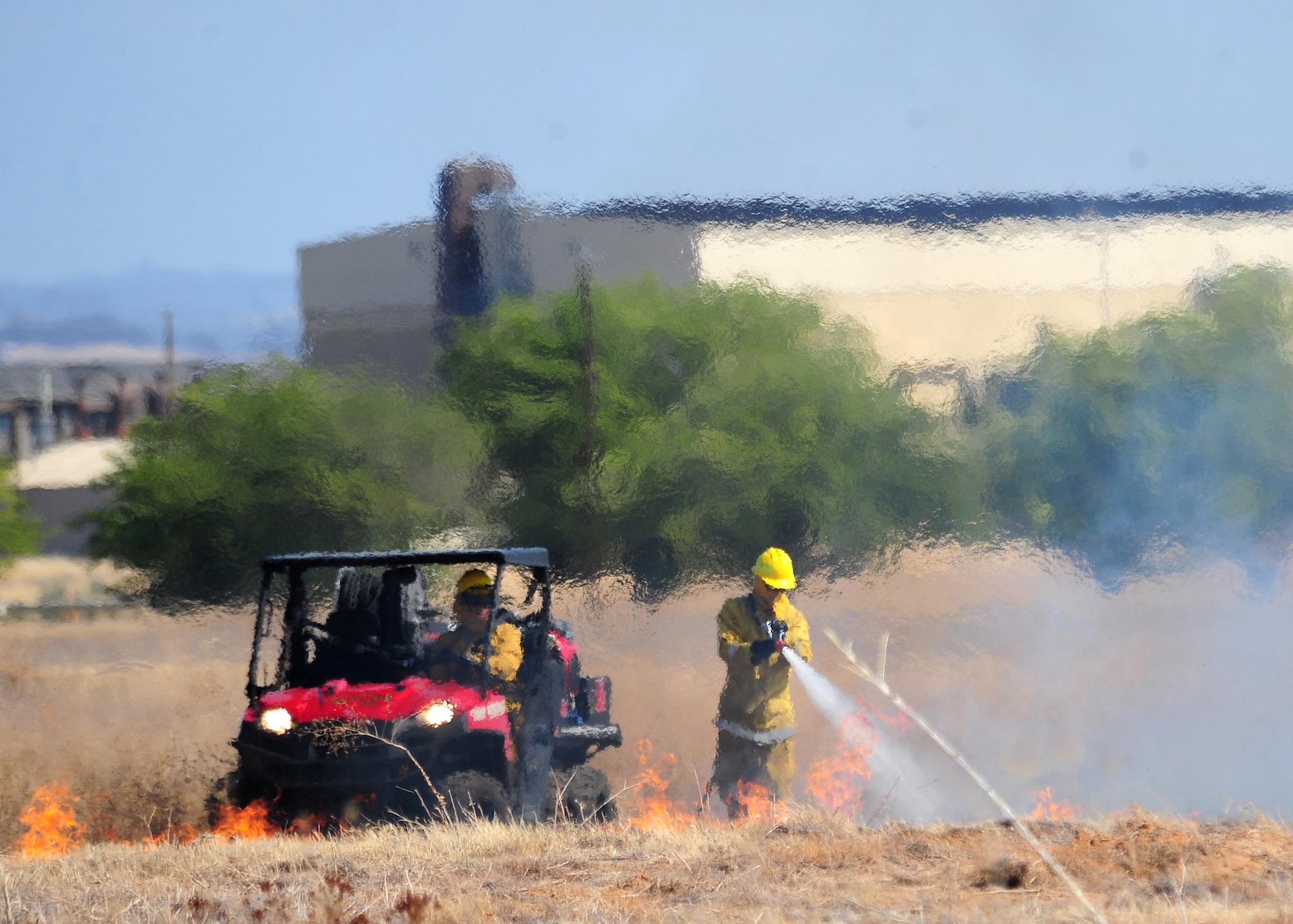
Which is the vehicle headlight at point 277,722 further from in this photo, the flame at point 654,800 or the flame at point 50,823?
the flame at point 50,823

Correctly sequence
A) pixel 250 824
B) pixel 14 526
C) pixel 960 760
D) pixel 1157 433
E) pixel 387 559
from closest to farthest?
1. pixel 960 760
2. pixel 250 824
3. pixel 387 559
4. pixel 1157 433
5. pixel 14 526

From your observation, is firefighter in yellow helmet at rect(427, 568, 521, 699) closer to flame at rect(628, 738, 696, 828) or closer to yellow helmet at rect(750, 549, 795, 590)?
flame at rect(628, 738, 696, 828)

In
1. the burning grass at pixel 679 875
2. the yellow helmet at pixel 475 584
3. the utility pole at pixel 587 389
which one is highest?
the utility pole at pixel 587 389

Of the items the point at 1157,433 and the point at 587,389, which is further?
the point at 587,389

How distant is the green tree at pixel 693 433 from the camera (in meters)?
14.2

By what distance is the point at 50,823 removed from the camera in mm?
9984

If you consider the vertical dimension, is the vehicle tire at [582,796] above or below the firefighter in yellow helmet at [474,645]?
below

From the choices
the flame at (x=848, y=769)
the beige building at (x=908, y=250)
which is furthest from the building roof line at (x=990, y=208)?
the flame at (x=848, y=769)

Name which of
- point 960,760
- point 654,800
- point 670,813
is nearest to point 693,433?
point 654,800

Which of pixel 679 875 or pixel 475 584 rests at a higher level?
pixel 475 584

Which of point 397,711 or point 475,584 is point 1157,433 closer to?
point 475,584

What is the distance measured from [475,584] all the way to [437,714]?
1000mm

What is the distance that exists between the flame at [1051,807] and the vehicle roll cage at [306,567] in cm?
401

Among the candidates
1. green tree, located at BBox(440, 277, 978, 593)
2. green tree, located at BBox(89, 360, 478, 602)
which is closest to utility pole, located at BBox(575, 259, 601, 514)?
green tree, located at BBox(440, 277, 978, 593)
